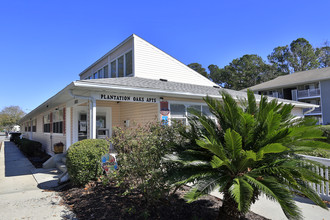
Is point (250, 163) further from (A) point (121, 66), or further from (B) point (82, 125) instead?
(A) point (121, 66)

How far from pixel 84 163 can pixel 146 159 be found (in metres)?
2.51

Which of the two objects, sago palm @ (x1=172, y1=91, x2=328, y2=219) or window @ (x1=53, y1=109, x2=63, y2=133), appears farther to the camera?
window @ (x1=53, y1=109, x2=63, y2=133)

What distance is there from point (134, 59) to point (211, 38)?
7968 millimetres

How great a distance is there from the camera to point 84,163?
5.37 metres

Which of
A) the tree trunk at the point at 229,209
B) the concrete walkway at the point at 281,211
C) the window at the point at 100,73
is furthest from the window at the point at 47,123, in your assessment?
the concrete walkway at the point at 281,211

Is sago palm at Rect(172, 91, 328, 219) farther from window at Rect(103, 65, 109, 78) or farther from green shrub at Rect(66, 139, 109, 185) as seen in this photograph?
window at Rect(103, 65, 109, 78)

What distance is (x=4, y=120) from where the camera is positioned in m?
60.8

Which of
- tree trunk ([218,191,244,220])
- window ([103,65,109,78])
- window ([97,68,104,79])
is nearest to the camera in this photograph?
tree trunk ([218,191,244,220])

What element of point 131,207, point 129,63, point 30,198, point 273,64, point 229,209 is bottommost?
point 30,198

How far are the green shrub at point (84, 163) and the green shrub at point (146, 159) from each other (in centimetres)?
170

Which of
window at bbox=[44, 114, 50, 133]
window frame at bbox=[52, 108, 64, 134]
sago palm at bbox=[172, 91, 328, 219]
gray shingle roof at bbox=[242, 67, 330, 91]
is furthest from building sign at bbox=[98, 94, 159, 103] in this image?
gray shingle roof at bbox=[242, 67, 330, 91]

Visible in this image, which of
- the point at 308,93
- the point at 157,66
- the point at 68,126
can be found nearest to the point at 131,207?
the point at 68,126

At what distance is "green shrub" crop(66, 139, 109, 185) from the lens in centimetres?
533

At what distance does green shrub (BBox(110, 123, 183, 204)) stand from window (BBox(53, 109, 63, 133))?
324 inches
